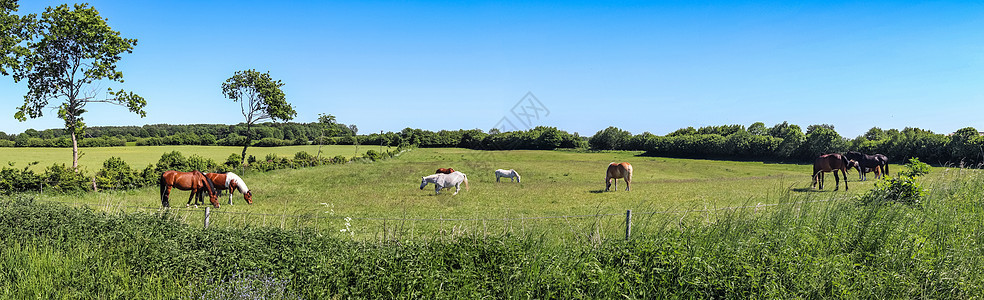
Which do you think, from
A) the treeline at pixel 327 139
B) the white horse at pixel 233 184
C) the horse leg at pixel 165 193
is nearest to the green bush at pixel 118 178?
the horse leg at pixel 165 193

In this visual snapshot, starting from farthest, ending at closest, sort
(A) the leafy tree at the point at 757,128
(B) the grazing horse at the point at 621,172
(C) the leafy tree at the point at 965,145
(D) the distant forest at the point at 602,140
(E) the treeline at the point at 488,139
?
(A) the leafy tree at the point at 757,128 → (E) the treeline at the point at 488,139 → (D) the distant forest at the point at 602,140 → (C) the leafy tree at the point at 965,145 → (B) the grazing horse at the point at 621,172

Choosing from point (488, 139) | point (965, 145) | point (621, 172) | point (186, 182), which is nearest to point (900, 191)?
point (621, 172)

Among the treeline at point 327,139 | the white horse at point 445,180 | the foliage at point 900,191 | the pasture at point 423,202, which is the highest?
the treeline at point 327,139

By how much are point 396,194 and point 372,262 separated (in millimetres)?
13856

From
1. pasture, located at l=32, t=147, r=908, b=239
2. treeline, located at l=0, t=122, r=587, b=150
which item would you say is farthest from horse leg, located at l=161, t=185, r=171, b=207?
treeline, located at l=0, t=122, r=587, b=150

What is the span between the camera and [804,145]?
51.8 meters

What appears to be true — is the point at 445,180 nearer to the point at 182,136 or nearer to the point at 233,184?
the point at 233,184

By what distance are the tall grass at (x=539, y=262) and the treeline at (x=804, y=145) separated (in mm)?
31399

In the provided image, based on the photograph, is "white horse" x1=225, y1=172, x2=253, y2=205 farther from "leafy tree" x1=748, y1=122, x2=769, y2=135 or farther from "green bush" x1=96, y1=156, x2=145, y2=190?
"leafy tree" x1=748, y1=122, x2=769, y2=135

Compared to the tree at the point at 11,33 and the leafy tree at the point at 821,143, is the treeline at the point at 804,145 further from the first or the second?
the tree at the point at 11,33

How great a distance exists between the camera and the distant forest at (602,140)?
45.3 meters

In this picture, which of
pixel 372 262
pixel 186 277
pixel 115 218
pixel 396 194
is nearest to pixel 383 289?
pixel 372 262

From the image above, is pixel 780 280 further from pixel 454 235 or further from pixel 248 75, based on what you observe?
pixel 248 75

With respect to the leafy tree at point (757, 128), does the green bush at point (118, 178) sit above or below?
below
